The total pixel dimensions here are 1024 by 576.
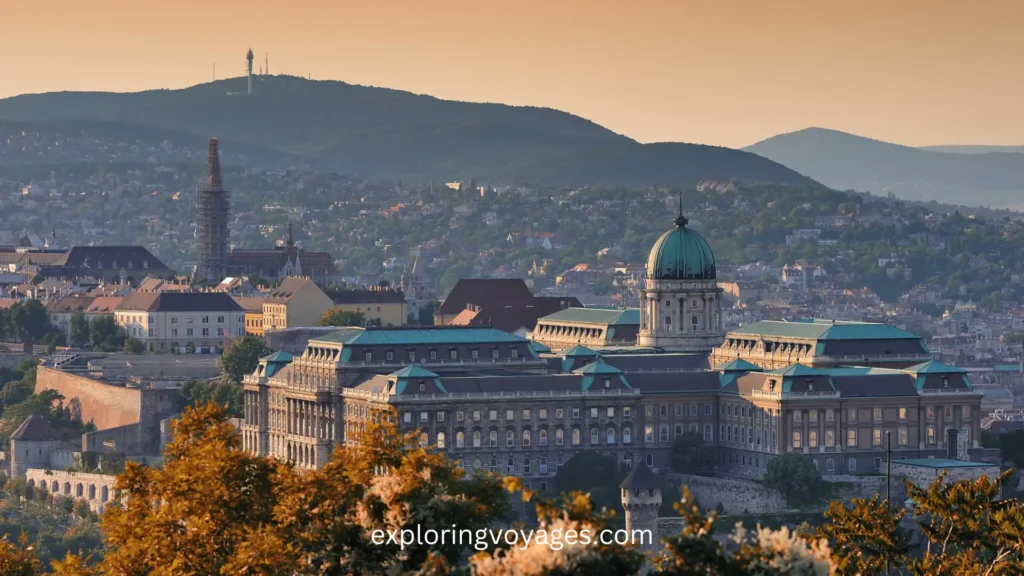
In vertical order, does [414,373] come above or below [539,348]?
above

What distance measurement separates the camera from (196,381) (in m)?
177

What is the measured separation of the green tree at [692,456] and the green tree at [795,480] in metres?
7.22

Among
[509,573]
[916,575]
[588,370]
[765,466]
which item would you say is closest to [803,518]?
[765,466]

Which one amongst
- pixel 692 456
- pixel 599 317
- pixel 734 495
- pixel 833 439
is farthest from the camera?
pixel 599 317

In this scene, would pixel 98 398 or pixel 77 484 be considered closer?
pixel 77 484

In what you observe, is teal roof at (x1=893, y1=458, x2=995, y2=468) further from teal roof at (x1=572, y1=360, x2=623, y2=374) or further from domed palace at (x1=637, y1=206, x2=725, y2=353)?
domed palace at (x1=637, y1=206, x2=725, y2=353)

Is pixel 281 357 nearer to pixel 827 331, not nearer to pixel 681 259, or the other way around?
pixel 681 259

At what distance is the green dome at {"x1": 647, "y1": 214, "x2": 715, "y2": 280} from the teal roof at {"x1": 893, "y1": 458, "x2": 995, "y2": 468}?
99.5 ft

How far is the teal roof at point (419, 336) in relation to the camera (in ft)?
488

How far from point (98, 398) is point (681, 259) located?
116 ft

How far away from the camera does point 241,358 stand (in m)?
180

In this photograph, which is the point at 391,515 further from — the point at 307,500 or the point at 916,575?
the point at 916,575

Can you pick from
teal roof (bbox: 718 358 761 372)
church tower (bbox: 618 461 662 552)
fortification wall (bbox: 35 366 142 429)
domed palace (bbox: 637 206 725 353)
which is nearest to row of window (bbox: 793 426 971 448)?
teal roof (bbox: 718 358 761 372)

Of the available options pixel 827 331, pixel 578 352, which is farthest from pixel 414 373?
pixel 827 331
